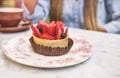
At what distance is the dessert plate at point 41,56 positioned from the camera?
64cm

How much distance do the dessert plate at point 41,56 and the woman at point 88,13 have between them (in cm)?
51

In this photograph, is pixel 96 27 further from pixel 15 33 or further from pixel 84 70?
pixel 84 70

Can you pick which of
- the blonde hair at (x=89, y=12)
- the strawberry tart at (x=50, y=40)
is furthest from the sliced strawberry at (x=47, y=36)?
the blonde hair at (x=89, y=12)

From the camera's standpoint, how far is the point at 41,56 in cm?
69

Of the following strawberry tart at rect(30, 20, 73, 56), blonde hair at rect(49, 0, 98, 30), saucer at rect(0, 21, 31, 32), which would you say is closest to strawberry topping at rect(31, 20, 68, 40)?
strawberry tart at rect(30, 20, 73, 56)

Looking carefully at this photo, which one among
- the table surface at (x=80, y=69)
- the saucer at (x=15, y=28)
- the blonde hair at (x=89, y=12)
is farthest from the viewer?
the blonde hair at (x=89, y=12)

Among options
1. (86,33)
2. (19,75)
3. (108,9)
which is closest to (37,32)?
(19,75)

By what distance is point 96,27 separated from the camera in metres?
1.29

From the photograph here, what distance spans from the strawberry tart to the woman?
1.93ft

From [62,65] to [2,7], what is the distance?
1.68 ft

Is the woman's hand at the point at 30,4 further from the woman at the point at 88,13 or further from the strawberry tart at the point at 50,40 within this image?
the strawberry tart at the point at 50,40

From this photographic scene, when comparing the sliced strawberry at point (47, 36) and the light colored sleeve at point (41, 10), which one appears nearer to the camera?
the sliced strawberry at point (47, 36)

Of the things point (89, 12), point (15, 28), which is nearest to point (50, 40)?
point (15, 28)

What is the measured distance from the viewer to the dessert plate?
635 millimetres
